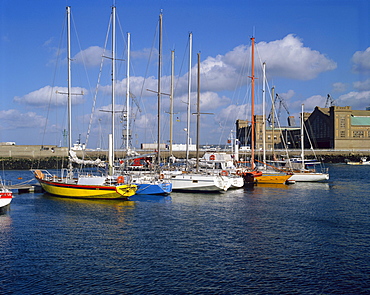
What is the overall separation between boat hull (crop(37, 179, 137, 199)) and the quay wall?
43.9 meters

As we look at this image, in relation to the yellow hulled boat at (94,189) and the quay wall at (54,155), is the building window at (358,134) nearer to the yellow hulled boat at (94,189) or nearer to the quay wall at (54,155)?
the quay wall at (54,155)

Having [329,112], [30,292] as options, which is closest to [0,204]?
[30,292]

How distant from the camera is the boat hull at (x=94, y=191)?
43281 millimetres

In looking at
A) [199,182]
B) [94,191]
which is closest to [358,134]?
[199,182]

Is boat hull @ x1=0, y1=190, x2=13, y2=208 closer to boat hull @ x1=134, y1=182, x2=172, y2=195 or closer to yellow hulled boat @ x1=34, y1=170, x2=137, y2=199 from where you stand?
yellow hulled boat @ x1=34, y1=170, x2=137, y2=199

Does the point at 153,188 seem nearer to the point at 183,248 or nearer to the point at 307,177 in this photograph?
the point at 183,248

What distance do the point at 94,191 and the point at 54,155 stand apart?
318 ft

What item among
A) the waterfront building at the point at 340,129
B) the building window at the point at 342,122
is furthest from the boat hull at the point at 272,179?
the building window at the point at 342,122

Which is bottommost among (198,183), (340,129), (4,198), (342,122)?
(4,198)

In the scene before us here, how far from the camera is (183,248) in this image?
83.8ft

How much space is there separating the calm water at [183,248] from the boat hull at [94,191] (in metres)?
1.13

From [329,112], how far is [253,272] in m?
165

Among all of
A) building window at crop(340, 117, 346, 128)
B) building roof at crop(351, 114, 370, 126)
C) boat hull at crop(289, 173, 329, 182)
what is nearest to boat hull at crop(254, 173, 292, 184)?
boat hull at crop(289, 173, 329, 182)

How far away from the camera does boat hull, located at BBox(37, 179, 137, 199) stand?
43281 mm
